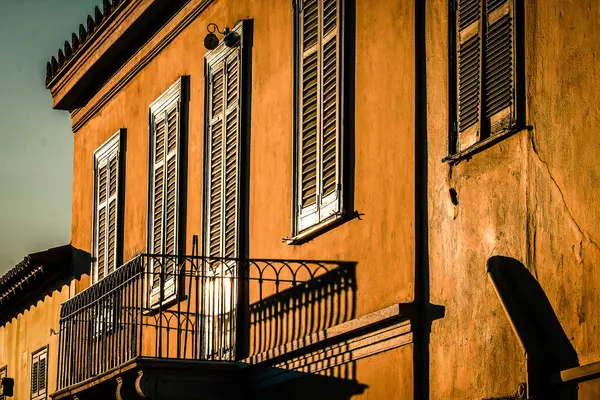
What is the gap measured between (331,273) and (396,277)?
45.0 inches

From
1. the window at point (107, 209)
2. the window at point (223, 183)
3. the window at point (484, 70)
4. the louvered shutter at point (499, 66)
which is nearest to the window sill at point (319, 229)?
the window at point (223, 183)

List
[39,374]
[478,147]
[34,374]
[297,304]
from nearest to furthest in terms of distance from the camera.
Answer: [478,147] → [297,304] → [39,374] → [34,374]

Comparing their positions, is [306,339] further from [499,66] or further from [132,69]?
[132,69]

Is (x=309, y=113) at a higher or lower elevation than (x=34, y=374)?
higher

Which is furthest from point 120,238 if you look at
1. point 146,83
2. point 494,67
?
point 494,67

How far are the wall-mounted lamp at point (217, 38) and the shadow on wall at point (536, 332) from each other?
18.1 feet

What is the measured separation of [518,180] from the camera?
9.27 m

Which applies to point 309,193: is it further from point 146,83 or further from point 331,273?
point 146,83

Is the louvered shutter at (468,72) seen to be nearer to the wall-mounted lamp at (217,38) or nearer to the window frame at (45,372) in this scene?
the wall-mounted lamp at (217,38)

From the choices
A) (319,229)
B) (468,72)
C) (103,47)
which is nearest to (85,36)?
(103,47)

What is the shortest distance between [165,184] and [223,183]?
5.60 ft

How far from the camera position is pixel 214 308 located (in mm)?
13562

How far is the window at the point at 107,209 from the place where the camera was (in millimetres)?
17297

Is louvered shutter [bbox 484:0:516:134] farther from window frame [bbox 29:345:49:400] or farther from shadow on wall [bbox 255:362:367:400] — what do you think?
window frame [bbox 29:345:49:400]
